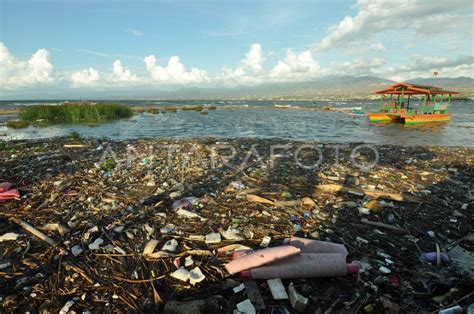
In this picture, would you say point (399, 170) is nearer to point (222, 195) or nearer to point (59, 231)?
point (222, 195)

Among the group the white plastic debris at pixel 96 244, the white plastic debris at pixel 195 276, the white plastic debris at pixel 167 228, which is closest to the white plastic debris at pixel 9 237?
the white plastic debris at pixel 96 244

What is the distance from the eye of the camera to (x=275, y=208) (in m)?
4.39

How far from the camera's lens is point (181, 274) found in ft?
8.82

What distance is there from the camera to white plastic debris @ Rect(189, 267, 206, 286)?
262cm

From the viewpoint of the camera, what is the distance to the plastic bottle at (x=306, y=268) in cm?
259

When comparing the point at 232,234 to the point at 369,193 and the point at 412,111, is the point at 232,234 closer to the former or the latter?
the point at 369,193

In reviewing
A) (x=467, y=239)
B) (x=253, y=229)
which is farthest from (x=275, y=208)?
(x=467, y=239)

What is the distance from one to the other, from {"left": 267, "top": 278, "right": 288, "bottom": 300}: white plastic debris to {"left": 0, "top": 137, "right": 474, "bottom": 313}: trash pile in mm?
12

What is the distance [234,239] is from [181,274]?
0.94 meters

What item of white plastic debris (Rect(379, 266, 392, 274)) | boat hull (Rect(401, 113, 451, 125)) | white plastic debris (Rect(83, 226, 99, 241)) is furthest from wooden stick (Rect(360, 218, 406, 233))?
boat hull (Rect(401, 113, 451, 125))

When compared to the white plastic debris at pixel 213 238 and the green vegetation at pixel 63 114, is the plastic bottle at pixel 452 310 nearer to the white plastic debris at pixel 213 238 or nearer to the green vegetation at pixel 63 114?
→ the white plastic debris at pixel 213 238

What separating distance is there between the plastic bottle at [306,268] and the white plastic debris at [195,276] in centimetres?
43

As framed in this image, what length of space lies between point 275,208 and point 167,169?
3380 millimetres

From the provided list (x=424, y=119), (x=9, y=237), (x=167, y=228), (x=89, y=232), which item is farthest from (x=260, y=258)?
(x=424, y=119)
